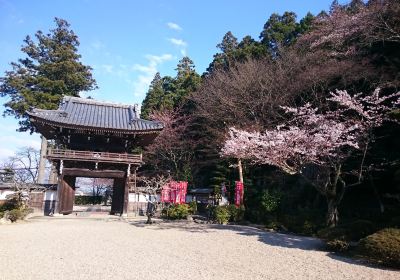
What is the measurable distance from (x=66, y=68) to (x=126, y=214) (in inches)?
791

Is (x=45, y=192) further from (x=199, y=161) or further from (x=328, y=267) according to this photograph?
(x=328, y=267)

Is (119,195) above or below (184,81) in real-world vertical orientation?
below

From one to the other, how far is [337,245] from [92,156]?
16474mm

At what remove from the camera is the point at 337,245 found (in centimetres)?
992

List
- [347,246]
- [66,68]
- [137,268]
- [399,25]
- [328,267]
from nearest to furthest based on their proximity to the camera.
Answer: [137,268] → [328,267] → [347,246] → [399,25] → [66,68]

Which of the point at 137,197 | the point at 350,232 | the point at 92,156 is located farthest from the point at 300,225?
the point at 92,156

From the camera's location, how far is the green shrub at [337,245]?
32.2ft

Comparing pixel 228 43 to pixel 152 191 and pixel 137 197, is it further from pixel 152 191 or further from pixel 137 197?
pixel 152 191

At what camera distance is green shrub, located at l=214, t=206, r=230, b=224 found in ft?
62.5

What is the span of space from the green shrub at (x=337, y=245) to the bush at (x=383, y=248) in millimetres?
952

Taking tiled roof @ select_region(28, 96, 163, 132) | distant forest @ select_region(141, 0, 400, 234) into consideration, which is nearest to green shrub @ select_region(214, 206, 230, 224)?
distant forest @ select_region(141, 0, 400, 234)

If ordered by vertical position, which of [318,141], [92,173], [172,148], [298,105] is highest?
[298,105]

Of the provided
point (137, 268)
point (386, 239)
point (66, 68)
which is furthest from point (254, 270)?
point (66, 68)

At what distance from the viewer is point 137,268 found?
24.4 feet
